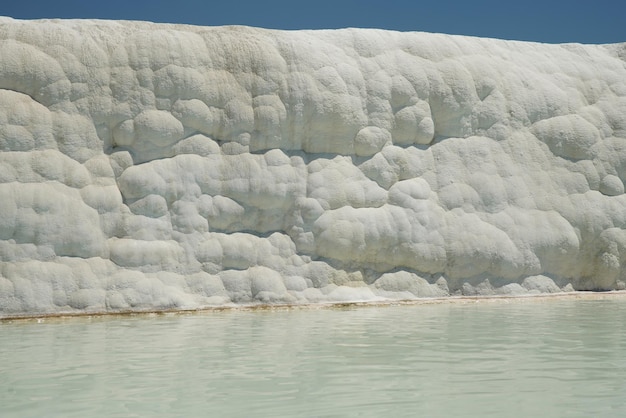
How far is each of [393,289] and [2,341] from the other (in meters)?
5.70

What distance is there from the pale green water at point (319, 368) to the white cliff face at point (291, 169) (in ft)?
5.83

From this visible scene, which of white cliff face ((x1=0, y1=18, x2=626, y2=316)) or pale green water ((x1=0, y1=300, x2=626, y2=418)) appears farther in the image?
white cliff face ((x1=0, y1=18, x2=626, y2=316))

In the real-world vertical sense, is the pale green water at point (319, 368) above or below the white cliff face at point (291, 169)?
below

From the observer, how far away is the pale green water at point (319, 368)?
441 centimetres

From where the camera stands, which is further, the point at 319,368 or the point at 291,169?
the point at 291,169

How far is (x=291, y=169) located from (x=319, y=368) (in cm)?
618

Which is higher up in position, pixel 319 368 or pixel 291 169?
pixel 291 169

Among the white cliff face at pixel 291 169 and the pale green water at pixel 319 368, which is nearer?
the pale green water at pixel 319 368

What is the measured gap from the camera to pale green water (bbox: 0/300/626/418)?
441cm

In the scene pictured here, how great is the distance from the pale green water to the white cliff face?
1.78 metres

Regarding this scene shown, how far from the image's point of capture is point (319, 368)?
5516 millimetres

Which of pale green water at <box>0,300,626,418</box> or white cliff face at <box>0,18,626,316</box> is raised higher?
white cliff face at <box>0,18,626,316</box>

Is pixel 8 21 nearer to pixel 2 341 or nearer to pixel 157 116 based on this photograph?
pixel 157 116

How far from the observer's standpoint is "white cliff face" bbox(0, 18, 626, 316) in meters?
10.3
